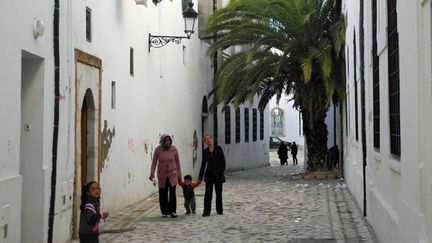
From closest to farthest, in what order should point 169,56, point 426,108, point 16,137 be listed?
point 426,108 → point 16,137 → point 169,56

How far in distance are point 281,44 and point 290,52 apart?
436 mm

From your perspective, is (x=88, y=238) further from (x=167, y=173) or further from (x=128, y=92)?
(x=128, y=92)

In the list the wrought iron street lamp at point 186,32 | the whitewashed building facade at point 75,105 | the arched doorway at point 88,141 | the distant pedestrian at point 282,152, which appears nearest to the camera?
the whitewashed building facade at point 75,105

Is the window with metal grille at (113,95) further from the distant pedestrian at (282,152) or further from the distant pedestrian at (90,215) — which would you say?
the distant pedestrian at (282,152)

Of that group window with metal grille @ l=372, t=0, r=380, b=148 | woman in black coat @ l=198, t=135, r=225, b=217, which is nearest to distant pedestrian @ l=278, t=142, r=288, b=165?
woman in black coat @ l=198, t=135, r=225, b=217

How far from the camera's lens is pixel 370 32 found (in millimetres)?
10016

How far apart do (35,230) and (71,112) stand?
1936 millimetres

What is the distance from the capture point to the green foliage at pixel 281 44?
20328 millimetres

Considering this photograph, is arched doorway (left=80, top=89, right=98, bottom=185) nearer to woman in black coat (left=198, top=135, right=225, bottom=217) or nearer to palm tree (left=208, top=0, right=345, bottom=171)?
woman in black coat (left=198, top=135, right=225, bottom=217)

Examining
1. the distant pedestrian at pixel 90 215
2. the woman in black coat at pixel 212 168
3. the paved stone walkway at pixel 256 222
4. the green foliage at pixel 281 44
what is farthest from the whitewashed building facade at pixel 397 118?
the green foliage at pixel 281 44

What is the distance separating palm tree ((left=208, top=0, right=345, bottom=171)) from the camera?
20359 mm

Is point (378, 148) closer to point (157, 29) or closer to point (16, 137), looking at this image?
point (16, 137)

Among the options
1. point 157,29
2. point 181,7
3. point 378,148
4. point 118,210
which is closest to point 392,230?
point 378,148

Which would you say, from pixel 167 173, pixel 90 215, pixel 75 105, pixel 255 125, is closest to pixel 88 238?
pixel 90 215
